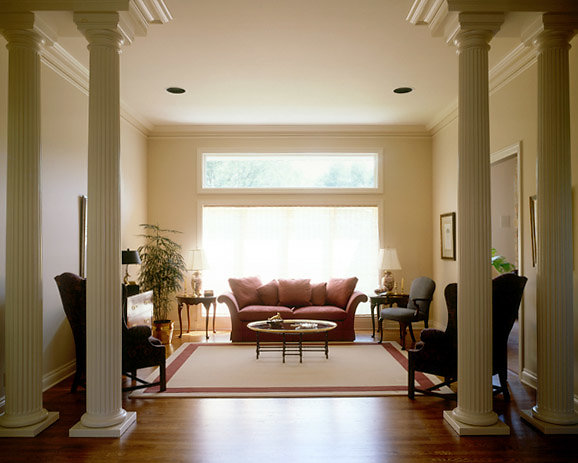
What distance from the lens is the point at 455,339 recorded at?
14.2 ft

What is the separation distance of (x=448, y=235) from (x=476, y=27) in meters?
4.31

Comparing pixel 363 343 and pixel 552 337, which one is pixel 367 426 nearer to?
pixel 552 337

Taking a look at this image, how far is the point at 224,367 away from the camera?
18.8ft

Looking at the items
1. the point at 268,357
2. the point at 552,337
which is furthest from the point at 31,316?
the point at 552,337

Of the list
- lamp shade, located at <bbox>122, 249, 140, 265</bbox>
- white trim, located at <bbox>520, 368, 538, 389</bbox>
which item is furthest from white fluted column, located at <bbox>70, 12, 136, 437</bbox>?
white trim, located at <bbox>520, 368, 538, 389</bbox>

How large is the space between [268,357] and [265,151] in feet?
12.1

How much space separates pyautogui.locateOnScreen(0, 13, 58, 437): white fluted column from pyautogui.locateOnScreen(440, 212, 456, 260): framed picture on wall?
5.60 m

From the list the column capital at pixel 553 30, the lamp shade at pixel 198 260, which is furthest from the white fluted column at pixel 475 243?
the lamp shade at pixel 198 260

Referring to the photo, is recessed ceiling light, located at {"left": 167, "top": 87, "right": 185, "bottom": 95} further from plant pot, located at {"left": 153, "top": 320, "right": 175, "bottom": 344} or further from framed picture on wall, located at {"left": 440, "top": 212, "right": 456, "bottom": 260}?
framed picture on wall, located at {"left": 440, "top": 212, "right": 456, "bottom": 260}

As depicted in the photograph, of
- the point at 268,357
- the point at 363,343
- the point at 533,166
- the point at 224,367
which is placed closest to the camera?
the point at 533,166

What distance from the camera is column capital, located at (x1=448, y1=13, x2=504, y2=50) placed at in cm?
361

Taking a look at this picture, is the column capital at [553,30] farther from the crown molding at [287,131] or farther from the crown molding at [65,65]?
the crown molding at [287,131]

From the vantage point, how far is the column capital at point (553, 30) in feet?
12.0

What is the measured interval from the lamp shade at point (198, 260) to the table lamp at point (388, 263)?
2.85 meters
